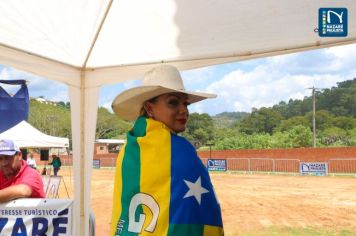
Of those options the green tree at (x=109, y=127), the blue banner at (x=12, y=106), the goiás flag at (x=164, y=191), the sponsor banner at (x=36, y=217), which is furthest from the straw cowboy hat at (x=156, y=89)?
the green tree at (x=109, y=127)

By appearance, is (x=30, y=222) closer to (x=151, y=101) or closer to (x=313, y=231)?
(x=151, y=101)

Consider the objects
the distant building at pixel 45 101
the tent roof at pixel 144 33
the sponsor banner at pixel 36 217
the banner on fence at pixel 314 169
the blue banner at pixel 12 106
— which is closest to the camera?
the tent roof at pixel 144 33

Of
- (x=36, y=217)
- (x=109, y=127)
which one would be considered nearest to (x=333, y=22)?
(x=36, y=217)

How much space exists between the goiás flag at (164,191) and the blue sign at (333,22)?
7.68 feet

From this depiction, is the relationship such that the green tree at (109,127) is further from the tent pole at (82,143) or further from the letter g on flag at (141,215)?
the letter g on flag at (141,215)

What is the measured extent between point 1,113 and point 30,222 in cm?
286

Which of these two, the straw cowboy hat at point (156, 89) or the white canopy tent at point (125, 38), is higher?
the white canopy tent at point (125, 38)

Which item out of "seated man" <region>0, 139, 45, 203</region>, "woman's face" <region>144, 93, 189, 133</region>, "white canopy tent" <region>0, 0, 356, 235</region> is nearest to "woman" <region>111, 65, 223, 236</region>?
"woman's face" <region>144, 93, 189, 133</region>

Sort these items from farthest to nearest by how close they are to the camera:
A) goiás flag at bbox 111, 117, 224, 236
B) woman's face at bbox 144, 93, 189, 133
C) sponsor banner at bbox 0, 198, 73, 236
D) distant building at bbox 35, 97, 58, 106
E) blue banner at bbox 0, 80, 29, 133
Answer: distant building at bbox 35, 97, 58, 106, blue banner at bbox 0, 80, 29, 133, sponsor banner at bbox 0, 198, 73, 236, woman's face at bbox 144, 93, 189, 133, goiás flag at bbox 111, 117, 224, 236

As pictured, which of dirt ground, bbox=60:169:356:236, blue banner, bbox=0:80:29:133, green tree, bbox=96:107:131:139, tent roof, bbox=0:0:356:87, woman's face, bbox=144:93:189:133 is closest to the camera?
woman's face, bbox=144:93:189:133

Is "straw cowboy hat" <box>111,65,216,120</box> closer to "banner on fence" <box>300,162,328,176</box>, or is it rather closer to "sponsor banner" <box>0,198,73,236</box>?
"sponsor banner" <box>0,198,73,236</box>

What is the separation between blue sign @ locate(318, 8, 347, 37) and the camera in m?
3.81

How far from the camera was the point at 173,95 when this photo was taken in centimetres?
221

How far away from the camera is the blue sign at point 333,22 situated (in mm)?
3813
